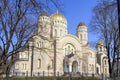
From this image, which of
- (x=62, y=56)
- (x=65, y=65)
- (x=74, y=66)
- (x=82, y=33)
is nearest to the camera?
(x=62, y=56)

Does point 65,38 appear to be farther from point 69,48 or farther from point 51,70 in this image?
point 51,70

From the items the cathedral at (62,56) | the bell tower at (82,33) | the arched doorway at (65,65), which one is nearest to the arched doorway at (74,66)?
the cathedral at (62,56)

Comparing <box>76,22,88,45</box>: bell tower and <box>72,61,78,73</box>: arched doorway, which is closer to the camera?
<box>72,61,78,73</box>: arched doorway

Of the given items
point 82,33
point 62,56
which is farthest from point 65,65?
point 82,33

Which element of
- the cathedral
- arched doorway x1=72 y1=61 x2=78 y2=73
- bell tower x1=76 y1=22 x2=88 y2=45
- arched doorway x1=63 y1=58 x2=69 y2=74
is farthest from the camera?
bell tower x1=76 y1=22 x2=88 y2=45

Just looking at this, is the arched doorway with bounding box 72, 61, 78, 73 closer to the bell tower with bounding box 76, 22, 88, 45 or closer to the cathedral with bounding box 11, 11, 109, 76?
the cathedral with bounding box 11, 11, 109, 76

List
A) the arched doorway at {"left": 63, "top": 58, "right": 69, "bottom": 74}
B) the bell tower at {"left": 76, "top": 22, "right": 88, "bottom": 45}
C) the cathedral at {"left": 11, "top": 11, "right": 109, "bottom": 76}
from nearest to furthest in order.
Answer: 1. the cathedral at {"left": 11, "top": 11, "right": 109, "bottom": 76}
2. the arched doorway at {"left": 63, "top": 58, "right": 69, "bottom": 74}
3. the bell tower at {"left": 76, "top": 22, "right": 88, "bottom": 45}

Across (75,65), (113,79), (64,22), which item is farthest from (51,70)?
(113,79)

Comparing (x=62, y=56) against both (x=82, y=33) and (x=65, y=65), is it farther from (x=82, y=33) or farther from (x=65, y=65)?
(x=82, y=33)

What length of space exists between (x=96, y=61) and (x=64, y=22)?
61.6 ft

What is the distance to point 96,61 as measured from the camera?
278ft

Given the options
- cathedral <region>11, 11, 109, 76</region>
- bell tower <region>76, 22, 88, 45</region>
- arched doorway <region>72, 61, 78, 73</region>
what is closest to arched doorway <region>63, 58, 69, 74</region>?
cathedral <region>11, 11, 109, 76</region>

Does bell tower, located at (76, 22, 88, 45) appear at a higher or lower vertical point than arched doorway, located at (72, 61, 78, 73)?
higher

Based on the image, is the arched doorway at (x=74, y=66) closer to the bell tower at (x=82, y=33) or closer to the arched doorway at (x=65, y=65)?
the arched doorway at (x=65, y=65)
